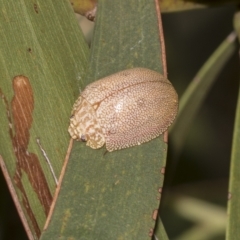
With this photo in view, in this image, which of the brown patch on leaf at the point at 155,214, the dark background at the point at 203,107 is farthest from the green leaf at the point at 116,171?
the dark background at the point at 203,107

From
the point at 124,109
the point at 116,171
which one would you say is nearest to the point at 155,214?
the point at 116,171

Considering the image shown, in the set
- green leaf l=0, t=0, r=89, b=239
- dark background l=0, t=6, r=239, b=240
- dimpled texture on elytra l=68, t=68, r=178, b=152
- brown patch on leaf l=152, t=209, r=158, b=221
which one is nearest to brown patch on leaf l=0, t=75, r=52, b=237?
green leaf l=0, t=0, r=89, b=239

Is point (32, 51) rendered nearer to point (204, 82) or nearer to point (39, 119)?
point (39, 119)

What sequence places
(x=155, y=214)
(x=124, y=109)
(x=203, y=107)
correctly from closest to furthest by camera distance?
1. (x=155, y=214)
2. (x=124, y=109)
3. (x=203, y=107)

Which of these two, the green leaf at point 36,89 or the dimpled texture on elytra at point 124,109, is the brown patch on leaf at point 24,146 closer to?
the green leaf at point 36,89

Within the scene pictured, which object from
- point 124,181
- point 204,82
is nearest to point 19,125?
point 124,181

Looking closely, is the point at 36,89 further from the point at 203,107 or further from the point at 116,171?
the point at 203,107

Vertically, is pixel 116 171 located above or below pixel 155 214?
→ above
